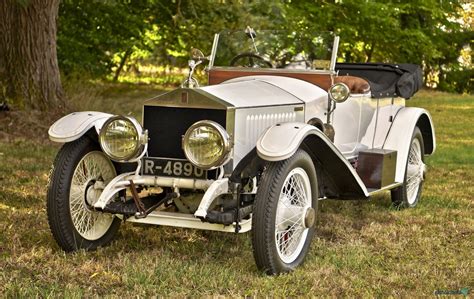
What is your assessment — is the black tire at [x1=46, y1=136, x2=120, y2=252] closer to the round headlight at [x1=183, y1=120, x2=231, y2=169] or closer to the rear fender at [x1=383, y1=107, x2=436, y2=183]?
the round headlight at [x1=183, y1=120, x2=231, y2=169]

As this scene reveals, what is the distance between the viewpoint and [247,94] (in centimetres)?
509

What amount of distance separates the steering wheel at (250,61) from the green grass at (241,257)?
1356 millimetres

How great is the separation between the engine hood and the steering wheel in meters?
0.45

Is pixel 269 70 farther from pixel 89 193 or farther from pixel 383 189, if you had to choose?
pixel 89 193

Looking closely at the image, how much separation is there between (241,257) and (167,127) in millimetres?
954

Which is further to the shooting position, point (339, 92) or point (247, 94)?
point (339, 92)

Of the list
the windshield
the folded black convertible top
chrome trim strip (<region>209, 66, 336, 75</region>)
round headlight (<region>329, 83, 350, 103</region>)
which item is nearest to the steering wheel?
the windshield

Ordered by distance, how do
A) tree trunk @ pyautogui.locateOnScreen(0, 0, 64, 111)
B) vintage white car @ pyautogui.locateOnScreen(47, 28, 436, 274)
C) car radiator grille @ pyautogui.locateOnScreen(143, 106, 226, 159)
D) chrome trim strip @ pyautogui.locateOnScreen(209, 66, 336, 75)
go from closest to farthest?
vintage white car @ pyautogui.locateOnScreen(47, 28, 436, 274)
car radiator grille @ pyautogui.locateOnScreen(143, 106, 226, 159)
chrome trim strip @ pyautogui.locateOnScreen(209, 66, 336, 75)
tree trunk @ pyautogui.locateOnScreen(0, 0, 64, 111)

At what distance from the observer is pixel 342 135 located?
613 centimetres

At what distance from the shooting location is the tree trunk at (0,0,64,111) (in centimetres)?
1115

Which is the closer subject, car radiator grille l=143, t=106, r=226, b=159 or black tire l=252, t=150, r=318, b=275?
black tire l=252, t=150, r=318, b=275

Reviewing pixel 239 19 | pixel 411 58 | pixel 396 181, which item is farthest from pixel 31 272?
pixel 411 58

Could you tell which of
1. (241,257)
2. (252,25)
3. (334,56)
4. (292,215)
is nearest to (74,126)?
(241,257)

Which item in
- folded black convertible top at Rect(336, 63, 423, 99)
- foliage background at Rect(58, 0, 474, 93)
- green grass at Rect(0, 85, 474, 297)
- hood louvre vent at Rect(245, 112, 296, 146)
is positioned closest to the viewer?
green grass at Rect(0, 85, 474, 297)
